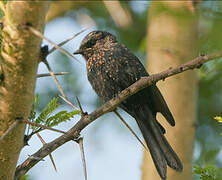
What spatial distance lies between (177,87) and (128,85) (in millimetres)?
475

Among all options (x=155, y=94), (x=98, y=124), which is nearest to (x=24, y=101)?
(x=155, y=94)

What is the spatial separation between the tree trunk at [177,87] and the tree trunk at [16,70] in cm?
174

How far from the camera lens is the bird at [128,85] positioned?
3.09 metres

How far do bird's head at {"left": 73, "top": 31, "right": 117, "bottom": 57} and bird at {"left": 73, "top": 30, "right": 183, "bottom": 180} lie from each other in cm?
7

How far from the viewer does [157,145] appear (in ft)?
10.2

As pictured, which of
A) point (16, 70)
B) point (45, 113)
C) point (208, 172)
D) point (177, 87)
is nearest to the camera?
point (16, 70)

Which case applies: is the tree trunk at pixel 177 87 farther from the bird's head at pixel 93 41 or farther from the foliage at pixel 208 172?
the foliage at pixel 208 172

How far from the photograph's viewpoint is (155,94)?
306 cm

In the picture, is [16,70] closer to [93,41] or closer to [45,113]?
[45,113]

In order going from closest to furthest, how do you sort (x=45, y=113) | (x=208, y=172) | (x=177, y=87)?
(x=208, y=172) → (x=45, y=113) → (x=177, y=87)

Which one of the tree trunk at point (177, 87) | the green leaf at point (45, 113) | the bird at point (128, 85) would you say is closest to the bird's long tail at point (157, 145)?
the bird at point (128, 85)

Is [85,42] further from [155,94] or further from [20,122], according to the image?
[20,122]

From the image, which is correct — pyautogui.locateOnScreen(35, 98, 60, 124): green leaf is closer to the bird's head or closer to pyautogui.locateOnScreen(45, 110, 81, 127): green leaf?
pyautogui.locateOnScreen(45, 110, 81, 127): green leaf

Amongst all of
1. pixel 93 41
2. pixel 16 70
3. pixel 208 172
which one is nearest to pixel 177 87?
pixel 93 41
